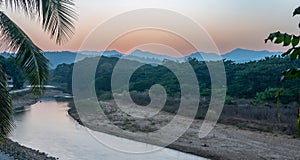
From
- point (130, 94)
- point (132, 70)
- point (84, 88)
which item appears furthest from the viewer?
point (132, 70)

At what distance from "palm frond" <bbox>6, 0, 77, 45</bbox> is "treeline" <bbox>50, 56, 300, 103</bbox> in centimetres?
1389

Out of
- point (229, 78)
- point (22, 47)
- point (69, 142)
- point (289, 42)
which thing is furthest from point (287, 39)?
point (229, 78)

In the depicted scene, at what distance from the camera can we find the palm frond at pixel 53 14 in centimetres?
443

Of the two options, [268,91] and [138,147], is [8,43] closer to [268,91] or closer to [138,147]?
[138,147]

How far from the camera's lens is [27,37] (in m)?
4.59

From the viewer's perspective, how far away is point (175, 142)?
587 inches

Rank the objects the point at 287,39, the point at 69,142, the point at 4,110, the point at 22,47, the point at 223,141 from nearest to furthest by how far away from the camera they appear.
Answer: the point at 287,39 → the point at 4,110 → the point at 22,47 → the point at 69,142 → the point at 223,141

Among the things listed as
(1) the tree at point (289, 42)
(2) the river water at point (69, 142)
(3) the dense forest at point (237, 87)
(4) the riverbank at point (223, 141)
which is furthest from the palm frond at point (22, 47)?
(4) the riverbank at point (223, 141)

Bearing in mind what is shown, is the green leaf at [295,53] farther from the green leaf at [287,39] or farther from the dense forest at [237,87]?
the dense forest at [237,87]

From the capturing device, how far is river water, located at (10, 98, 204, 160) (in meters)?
12.0

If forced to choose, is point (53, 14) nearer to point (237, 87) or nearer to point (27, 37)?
point (27, 37)

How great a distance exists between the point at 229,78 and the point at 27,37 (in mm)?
30690

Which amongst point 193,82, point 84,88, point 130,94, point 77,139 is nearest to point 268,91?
point 193,82

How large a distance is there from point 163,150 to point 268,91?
13.8m
